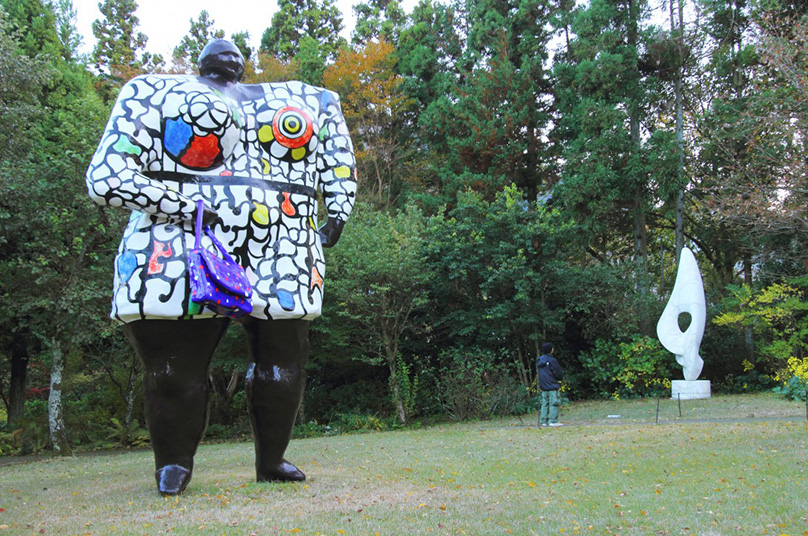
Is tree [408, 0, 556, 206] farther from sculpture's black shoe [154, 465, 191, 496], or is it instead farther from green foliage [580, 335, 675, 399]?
sculpture's black shoe [154, 465, 191, 496]

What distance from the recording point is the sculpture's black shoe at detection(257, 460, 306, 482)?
4578 millimetres

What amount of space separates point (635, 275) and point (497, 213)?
4.19m

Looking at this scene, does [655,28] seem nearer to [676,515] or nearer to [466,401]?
[466,401]

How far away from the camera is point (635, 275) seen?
54.6 feet

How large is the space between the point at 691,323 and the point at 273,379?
12526mm

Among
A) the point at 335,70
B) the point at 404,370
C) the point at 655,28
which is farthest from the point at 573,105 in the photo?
the point at 404,370

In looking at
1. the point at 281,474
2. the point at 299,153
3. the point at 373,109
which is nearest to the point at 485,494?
the point at 281,474

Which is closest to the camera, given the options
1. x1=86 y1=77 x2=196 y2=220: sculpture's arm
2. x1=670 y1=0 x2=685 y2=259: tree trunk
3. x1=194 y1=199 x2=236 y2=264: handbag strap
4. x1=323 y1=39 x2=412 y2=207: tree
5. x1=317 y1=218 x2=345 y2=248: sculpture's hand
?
x1=86 y1=77 x2=196 y2=220: sculpture's arm

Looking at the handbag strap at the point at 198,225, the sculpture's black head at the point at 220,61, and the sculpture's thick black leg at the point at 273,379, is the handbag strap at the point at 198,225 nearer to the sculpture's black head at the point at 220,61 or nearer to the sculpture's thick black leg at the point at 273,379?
the sculpture's thick black leg at the point at 273,379

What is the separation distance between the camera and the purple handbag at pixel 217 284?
3754 mm

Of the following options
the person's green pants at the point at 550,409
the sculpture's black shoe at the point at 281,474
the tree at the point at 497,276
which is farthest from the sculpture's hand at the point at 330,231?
the tree at the point at 497,276

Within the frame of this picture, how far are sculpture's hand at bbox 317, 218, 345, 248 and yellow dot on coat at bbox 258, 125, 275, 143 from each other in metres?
0.73

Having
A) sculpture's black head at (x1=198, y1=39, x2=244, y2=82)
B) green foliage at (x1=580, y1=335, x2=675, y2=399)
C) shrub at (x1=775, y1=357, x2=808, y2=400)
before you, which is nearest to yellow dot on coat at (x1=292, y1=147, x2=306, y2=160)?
sculpture's black head at (x1=198, y1=39, x2=244, y2=82)

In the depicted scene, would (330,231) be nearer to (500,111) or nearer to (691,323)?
(691,323)
